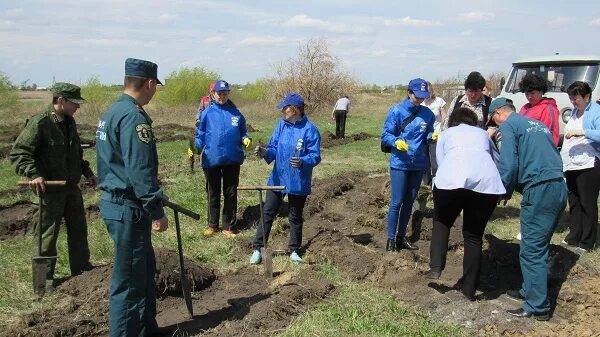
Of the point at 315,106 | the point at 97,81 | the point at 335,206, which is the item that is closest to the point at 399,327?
the point at 335,206

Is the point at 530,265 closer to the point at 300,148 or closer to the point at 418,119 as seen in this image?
the point at 418,119

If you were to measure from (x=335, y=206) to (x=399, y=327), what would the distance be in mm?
4532

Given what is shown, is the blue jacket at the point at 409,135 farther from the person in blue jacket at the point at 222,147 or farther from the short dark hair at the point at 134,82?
the short dark hair at the point at 134,82

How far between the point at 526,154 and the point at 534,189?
29 centimetres

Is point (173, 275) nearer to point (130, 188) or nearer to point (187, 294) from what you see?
point (187, 294)

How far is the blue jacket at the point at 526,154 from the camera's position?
4438 millimetres

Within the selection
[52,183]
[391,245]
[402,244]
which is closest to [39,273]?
[52,183]

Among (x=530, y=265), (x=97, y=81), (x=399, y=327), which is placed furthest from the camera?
(x=97, y=81)

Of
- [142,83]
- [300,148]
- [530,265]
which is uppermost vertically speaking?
[142,83]

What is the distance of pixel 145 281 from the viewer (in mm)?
3877

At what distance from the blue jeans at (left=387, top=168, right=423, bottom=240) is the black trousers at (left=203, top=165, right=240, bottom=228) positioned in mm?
2074

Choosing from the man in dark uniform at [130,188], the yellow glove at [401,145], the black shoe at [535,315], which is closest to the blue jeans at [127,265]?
the man in dark uniform at [130,188]

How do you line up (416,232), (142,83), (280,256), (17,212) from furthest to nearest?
(17,212), (416,232), (280,256), (142,83)

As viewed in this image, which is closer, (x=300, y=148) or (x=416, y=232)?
Result: (x=300, y=148)
